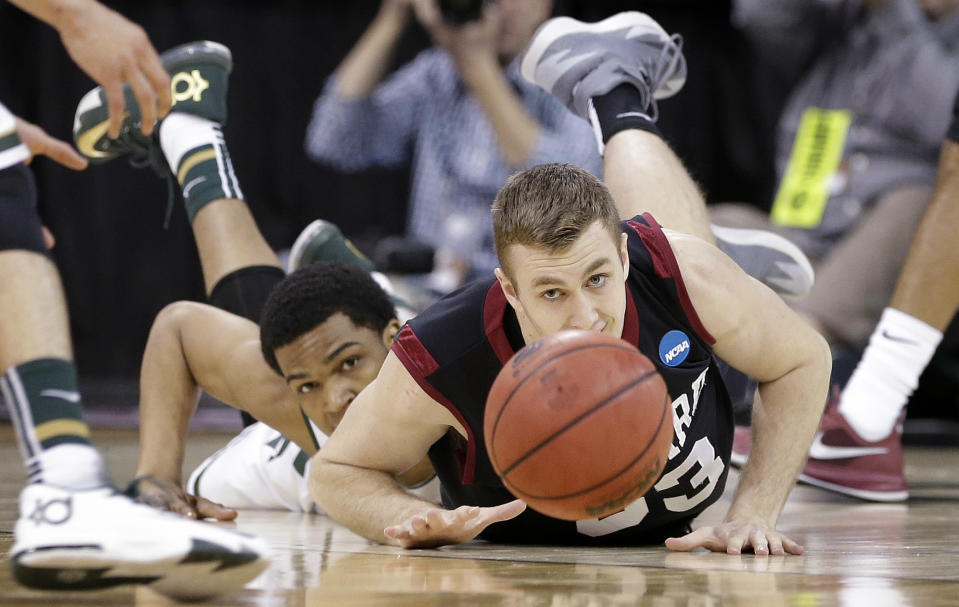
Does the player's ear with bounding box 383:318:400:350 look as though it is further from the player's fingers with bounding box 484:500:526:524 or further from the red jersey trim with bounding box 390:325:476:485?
the player's fingers with bounding box 484:500:526:524

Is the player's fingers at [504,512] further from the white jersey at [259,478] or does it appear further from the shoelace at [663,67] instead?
the shoelace at [663,67]

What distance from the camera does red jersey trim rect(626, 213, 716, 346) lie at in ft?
6.79

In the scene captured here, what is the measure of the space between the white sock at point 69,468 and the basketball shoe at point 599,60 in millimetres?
1704

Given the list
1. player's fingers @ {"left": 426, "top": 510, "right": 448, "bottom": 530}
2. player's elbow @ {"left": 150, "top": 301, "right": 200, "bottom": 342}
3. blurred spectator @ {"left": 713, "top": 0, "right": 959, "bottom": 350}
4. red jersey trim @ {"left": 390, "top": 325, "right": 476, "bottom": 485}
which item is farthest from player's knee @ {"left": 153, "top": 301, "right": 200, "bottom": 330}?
blurred spectator @ {"left": 713, "top": 0, "right": 959, "bottom": 350}

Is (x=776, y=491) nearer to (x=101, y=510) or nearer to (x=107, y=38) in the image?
(x=101, y=510)

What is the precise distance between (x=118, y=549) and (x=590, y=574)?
65cm

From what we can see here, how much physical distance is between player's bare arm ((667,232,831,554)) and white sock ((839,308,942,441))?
3.33ft

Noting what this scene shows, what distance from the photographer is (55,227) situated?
641cm

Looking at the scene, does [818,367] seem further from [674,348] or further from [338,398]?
[338,398]

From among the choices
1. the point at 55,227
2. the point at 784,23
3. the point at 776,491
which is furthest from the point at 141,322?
the point at 776,491

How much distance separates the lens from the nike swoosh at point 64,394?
1.57 meters

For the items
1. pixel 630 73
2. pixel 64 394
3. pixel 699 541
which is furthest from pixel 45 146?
pixel 630 73

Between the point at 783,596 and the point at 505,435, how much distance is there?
1.43 feet

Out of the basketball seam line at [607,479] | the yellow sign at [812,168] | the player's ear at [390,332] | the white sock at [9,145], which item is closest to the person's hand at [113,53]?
the white sock at [9,145]
